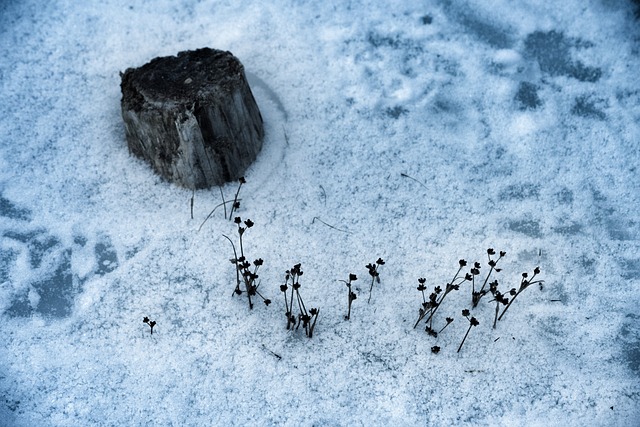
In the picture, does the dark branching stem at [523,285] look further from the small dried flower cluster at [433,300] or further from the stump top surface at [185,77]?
the stump top surface at [185,77]

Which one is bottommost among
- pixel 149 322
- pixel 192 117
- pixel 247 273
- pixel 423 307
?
pixel 149 322

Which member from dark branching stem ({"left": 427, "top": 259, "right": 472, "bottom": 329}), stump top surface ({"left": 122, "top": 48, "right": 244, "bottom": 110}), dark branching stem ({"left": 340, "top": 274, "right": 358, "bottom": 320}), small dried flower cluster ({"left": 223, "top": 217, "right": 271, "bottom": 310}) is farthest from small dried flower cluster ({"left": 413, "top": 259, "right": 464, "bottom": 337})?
stump top surface ({"left": 122, "top": 48, "right": 244, "bottom": 110})

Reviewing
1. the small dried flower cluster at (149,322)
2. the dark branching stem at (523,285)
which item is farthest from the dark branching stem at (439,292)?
the small dried flower cluster at (149,322)

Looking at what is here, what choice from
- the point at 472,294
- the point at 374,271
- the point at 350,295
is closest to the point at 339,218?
the point at 374,271

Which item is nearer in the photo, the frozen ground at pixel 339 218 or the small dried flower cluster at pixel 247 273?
the frozen ground at pixel 339 218

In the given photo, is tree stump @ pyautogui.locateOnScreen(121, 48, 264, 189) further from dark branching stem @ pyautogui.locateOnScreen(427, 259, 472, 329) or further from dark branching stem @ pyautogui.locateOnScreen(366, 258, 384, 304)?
dark branching stem @ pyautogui.locateOnScreen(427, 259, 472, 329)

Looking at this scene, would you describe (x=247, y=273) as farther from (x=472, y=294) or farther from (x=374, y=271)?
(x=472, y=294)
